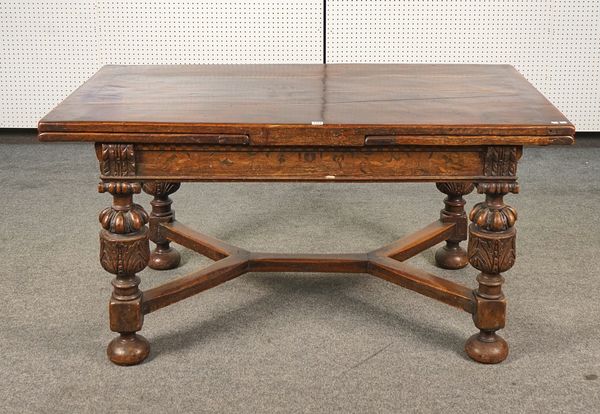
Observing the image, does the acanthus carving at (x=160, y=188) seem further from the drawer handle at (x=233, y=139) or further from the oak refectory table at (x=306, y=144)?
the drawer handle at (x=233, y=139)

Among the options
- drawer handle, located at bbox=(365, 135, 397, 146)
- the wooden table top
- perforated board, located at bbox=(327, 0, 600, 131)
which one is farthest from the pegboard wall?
drawer handle, located at bbox=(365, 135, 397, 146)

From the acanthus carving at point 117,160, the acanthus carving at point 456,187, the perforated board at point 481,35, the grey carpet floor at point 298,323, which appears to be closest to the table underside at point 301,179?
the acanthus carving at point 117,160

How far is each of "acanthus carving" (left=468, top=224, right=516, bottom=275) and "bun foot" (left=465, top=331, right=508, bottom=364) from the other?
25 centimetres

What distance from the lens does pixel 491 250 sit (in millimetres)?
3209

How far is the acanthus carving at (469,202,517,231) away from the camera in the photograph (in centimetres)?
319

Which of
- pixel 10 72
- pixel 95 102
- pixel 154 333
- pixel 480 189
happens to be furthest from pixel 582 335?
pixel 10 72

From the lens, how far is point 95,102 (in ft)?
10.9

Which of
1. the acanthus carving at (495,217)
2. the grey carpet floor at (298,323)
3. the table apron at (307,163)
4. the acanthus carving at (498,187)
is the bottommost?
the grey carpet floor at (298,323)

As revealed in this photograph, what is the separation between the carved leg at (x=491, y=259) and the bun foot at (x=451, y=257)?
0.84 metres

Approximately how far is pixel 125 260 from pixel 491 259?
120cm

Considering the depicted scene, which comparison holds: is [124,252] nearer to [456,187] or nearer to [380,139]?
[380,139]

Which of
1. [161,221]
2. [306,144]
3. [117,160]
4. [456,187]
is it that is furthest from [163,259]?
[306,144]

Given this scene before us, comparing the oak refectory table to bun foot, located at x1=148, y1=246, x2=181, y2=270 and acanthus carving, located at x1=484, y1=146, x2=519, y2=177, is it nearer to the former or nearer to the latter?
acanthus carving, located at x1=484, y1=146, x2=519, y2=177

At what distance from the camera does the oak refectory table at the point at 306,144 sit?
9.96 ft
